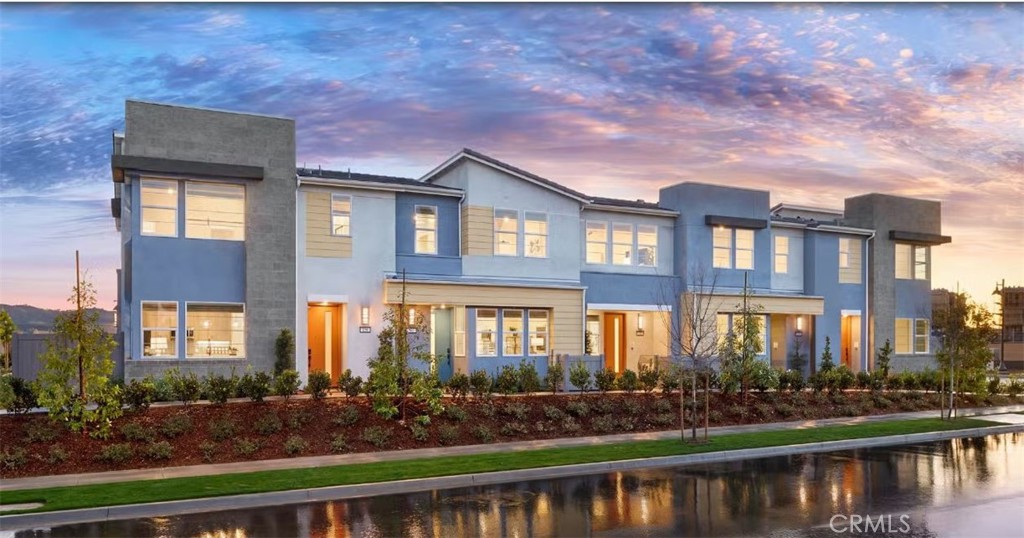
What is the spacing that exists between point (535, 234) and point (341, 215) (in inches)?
284

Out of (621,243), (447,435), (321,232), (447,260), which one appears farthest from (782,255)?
(447,435)

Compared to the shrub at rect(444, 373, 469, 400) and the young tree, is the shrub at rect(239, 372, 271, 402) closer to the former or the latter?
the young tree

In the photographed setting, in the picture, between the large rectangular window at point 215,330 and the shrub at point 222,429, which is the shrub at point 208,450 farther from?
the large rectangular window at point 215,330

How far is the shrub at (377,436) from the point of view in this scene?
18547 millimetres

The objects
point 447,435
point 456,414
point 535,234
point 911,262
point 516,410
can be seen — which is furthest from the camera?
point 911,262

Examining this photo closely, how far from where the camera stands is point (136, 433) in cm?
1720

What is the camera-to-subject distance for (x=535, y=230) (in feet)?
97.9

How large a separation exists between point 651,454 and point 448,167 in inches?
588

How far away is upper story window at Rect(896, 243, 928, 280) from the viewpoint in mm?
39469

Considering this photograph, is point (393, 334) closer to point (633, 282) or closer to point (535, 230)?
point (535, 230)

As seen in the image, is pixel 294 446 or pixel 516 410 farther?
pixel 516 410

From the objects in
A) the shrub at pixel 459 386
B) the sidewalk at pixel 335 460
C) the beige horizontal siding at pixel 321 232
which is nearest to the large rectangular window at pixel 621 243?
the sidewalk at pixel 335 460

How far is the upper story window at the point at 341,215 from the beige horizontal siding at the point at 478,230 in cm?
409

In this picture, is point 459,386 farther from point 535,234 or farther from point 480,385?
point 535,234
